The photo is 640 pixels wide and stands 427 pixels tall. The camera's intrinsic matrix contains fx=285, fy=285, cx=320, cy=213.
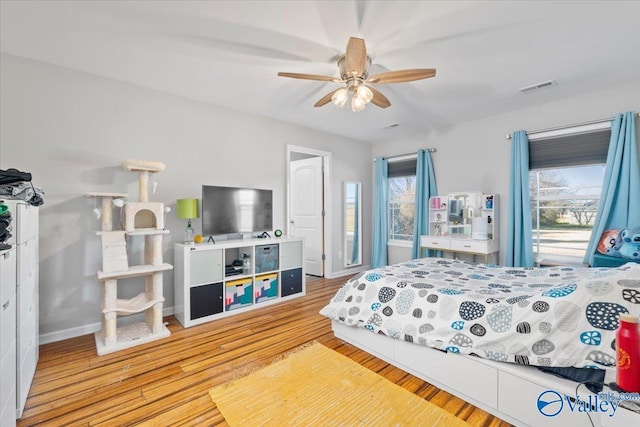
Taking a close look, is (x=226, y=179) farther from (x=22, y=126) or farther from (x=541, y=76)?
(x=541, y=76)

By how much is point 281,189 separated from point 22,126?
2.71 meters

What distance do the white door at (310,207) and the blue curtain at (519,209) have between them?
278 cm

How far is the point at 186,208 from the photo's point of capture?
9.89 ft

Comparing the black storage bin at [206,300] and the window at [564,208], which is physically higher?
the window at [564,208]

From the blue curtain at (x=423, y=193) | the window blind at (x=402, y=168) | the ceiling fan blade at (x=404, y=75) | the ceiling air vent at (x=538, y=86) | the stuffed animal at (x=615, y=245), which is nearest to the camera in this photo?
the ceiling fan blade at (x=404, y=75)

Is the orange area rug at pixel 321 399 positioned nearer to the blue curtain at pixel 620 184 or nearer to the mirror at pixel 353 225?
the blue curtain at pixel 620 184

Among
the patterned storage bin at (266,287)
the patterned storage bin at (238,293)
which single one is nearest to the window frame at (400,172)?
the patterned storage bin at (266,287)

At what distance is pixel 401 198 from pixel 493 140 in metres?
1.71

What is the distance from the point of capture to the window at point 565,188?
3314mm

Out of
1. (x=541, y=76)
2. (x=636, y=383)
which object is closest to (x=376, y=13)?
(x=541, y=76)

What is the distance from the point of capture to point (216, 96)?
3.30 m

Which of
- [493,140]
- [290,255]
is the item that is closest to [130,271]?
[290,255]

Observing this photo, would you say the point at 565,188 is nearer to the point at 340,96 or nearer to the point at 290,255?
the point at 340,96

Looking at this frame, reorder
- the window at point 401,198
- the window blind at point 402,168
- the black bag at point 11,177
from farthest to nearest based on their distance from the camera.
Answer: the window at point 401,198, the window blind at point 402,168, the black bag at point 11,177
